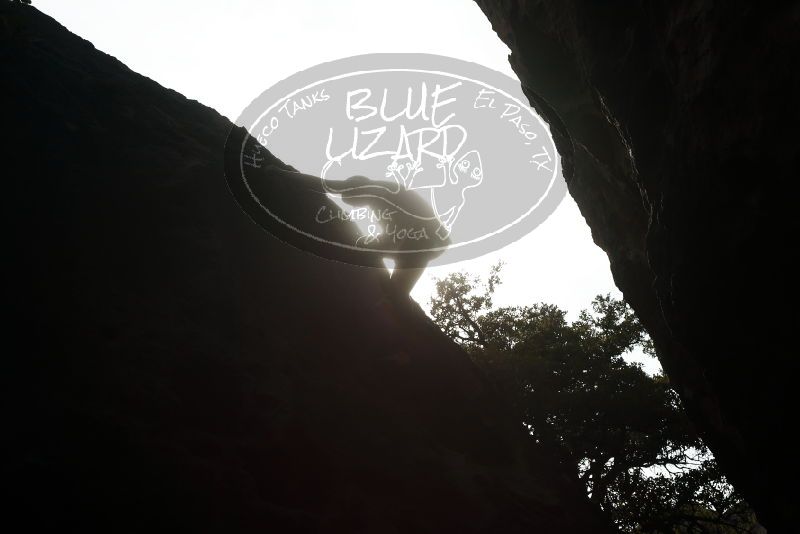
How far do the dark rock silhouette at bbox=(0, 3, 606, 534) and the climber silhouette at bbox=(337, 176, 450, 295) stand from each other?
84.0 inches

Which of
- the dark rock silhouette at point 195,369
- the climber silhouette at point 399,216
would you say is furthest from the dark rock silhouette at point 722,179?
the dark rock silhouette at point 195,369

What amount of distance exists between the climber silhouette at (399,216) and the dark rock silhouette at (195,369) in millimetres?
2133

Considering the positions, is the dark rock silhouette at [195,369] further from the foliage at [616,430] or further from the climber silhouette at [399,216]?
the foliage at [616,430]

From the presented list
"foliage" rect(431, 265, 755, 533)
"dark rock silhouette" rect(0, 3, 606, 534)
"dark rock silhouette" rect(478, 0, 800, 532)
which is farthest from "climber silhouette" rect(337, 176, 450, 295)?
"foliage" rect(431, 265, 755, 533)

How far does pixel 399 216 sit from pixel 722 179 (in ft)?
14.9

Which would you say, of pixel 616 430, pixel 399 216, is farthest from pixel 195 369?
pixel 616 430

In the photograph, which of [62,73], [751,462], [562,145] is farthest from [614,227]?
[62,73]

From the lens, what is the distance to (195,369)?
21.4ft

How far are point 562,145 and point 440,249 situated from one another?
709 centimetres

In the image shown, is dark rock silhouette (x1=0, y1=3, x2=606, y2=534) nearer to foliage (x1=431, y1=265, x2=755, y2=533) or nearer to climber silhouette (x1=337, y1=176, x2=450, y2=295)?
climber silhouette (x1=337, y1=176, x2=450, y2=295)

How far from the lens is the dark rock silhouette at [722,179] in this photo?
4043mm

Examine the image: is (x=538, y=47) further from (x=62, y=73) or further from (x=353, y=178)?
(x=62, y=73)

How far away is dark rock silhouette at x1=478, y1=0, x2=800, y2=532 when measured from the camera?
404 centimetres

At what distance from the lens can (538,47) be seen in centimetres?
991
